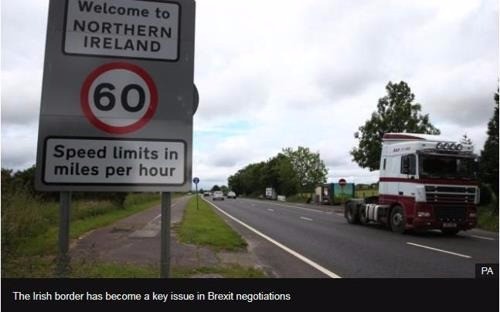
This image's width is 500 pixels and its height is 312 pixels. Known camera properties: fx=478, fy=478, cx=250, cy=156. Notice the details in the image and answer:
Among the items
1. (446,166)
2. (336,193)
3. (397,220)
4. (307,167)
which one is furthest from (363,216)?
(307,167)

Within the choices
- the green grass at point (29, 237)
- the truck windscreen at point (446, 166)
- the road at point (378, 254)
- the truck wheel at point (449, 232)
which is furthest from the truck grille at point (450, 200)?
the green grass at point (29, 237)

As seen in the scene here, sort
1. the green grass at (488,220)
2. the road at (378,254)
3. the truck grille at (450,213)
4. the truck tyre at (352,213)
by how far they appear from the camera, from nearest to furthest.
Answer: the road at (378,254) → the truck grille at (450,213) → the green grass at (488,220) → the truck tyre at (352,213)

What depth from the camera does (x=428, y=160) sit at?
17016 millimetres

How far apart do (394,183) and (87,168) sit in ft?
55.7

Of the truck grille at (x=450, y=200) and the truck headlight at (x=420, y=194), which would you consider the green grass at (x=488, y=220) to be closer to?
the truck grille at (x=450, y=200)

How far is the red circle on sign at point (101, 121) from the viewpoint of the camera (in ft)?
10.2

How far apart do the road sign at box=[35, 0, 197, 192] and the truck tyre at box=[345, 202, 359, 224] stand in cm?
2071

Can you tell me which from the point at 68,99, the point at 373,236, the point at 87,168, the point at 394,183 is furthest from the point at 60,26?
the point at 394,183

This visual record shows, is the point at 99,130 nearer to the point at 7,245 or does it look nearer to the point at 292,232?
the point at 7,245

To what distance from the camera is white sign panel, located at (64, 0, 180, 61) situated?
321 cm

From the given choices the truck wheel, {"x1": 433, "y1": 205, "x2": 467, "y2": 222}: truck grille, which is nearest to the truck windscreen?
{"x1": 433, "y1": 205, "x2": 467, "y2": 222}: truck grille

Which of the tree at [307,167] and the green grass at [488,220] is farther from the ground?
the tree at [307,167]

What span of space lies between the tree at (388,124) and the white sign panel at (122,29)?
35.7 m

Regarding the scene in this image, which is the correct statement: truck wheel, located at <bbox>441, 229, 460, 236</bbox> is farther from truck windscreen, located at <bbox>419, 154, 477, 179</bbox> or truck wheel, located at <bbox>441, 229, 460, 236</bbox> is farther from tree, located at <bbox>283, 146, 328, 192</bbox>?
tree, located at <bbox>283, 146, 328, 192</bbox>
